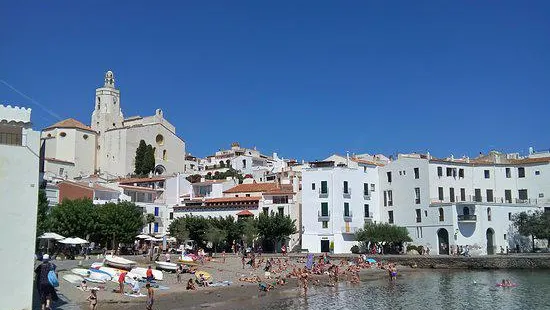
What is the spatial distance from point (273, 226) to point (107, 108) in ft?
233

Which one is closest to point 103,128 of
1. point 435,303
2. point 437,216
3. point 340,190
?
point 340,190

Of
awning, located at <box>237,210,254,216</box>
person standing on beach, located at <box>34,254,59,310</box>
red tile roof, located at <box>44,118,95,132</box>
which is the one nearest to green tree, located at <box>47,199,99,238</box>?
awning, located at <box>237,210,254,216</box>

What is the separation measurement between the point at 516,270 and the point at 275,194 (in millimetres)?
28133

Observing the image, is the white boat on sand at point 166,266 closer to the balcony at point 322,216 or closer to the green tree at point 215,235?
the green tree at point 215,235

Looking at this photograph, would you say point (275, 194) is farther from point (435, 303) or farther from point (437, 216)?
point (435, 303)

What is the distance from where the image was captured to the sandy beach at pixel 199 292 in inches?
1100

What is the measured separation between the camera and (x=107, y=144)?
111m

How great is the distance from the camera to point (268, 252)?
A: 65.2m

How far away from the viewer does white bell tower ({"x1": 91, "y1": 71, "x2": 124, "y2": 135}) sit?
117750 millimetres

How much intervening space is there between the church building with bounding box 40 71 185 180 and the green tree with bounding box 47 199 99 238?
50.9 m

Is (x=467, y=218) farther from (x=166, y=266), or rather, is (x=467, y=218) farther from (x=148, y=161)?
(x=148, y=161)

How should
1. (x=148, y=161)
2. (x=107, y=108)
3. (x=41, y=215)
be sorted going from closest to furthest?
1. (x=41, y=215)
2. (x=148, y=161)
3. (x=107, y=108)

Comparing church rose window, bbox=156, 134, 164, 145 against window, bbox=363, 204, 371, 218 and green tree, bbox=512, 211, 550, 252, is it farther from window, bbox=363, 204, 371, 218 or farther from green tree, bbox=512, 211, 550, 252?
green tree, bbox=512, 211, 550, 252

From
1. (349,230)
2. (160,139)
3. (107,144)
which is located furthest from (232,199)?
(107,144)
